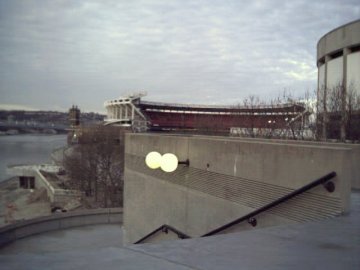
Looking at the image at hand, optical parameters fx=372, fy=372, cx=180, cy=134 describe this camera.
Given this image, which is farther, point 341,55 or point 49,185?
point 49,185

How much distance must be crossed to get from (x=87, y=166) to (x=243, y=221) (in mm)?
36091

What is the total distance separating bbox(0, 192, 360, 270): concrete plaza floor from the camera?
3.28 metres

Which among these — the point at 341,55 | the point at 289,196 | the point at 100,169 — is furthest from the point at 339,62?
the point at 289,196

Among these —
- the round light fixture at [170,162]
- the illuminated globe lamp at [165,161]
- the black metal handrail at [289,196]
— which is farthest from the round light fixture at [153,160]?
the black metal handrail at [289,196]

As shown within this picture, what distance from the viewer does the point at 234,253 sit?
374cm

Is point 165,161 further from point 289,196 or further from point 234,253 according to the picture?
point 234,253

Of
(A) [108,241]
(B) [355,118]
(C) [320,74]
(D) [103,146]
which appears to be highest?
(C) [320,74]

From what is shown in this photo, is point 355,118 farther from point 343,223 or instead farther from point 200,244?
point 200,244

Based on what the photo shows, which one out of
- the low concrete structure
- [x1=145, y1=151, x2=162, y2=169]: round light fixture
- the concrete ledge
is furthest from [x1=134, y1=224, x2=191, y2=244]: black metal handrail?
the low concrete structure

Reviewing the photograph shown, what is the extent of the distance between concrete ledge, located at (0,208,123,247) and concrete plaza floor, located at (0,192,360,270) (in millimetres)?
13261

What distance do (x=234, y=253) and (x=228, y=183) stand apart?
188 inches

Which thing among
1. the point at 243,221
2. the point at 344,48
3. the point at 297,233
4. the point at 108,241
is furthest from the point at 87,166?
the point at 297,233

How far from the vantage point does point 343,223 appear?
17.2 feet

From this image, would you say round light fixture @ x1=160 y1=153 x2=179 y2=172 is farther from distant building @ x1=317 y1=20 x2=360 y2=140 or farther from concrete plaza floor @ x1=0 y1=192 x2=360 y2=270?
distant building @ x1=317 y1=20 x2=360 y2=140
